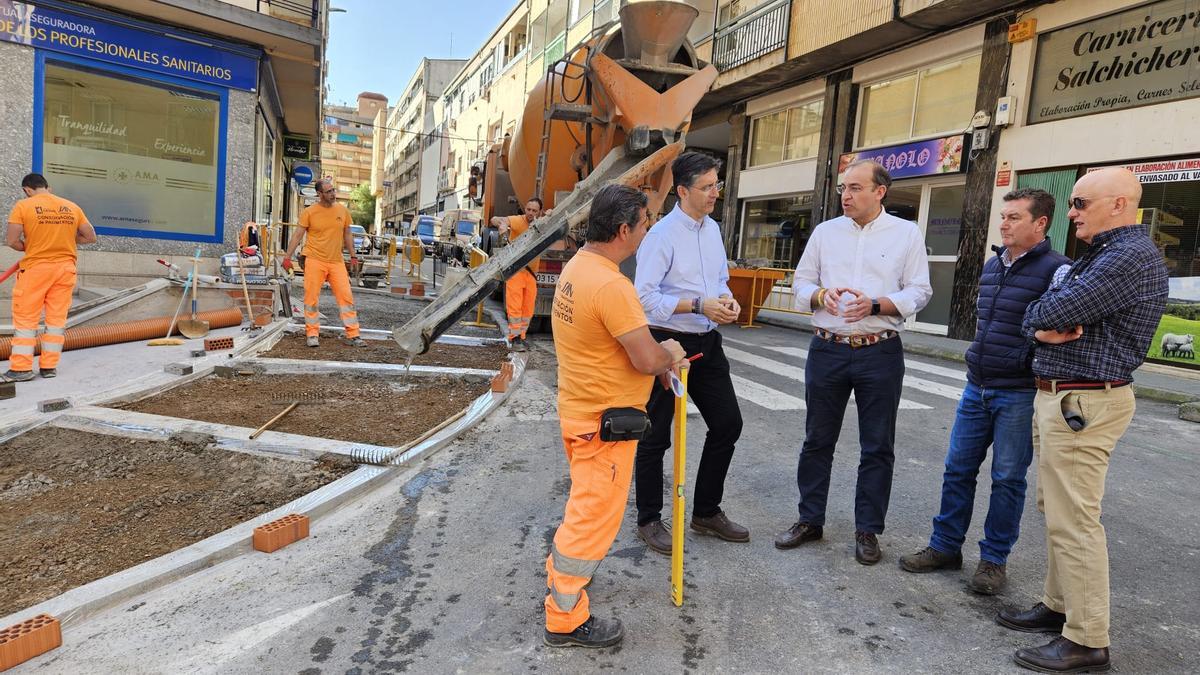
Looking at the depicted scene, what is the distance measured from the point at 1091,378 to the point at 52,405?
665 cm

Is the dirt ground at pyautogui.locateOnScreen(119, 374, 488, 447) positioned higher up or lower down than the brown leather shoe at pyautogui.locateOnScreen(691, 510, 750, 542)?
lower down

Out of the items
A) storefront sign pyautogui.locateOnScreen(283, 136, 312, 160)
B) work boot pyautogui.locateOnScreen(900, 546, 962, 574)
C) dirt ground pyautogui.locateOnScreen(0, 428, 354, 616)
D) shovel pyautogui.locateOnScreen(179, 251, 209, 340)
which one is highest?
storefront sign pyautogui.locateOnScreen(283, 136, 312, 160)

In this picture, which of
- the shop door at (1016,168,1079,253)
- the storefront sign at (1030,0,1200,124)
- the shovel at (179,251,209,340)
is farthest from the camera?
the shop door at (1016,168,1079,253)

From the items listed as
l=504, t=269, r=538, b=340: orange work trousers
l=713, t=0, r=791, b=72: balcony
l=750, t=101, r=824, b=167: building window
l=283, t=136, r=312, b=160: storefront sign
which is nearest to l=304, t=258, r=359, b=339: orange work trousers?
l=504, t=269, r=538, b=340: orange work trousers

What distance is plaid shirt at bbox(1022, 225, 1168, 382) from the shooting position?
101 inches

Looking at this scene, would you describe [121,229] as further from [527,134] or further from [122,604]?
[122,604]

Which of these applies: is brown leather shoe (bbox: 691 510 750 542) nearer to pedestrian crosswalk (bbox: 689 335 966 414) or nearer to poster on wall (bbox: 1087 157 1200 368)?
pedestrian crosswalk (bbox: 689 335 966 414)

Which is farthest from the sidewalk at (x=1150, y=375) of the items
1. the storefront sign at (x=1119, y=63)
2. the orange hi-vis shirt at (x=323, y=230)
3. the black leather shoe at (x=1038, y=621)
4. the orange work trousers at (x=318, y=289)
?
the orange hi-vis shirt at (x=323, y=230)

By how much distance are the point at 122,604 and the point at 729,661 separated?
2456 mm

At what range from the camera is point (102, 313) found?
8.62 meters

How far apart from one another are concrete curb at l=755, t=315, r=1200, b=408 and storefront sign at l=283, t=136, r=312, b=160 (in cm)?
1802

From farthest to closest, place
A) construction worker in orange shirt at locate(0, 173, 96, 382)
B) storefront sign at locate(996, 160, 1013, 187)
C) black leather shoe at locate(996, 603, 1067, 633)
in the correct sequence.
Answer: storefront sign at locate(996, 160, 1013, 187)
construction worker in orange shirt at locate(0, 173, 96, 382)
black leather shoe at locate(996, 603, 1067, 633)

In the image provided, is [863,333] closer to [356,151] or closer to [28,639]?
[28,639]

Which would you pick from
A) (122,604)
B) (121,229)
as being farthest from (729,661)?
(121,229)
